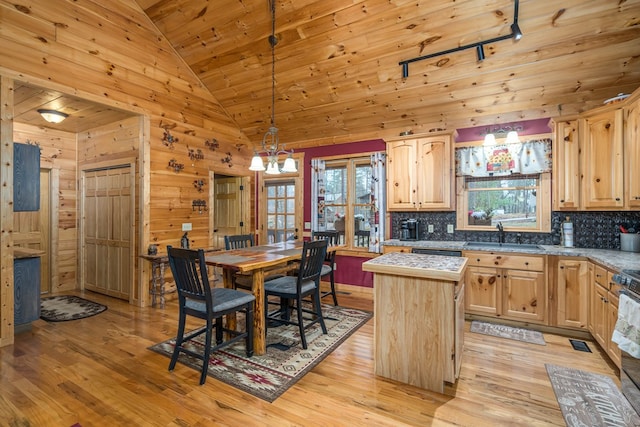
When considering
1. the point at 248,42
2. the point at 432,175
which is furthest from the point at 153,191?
the point at 432,175

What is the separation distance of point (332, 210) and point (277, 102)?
1.93 meters

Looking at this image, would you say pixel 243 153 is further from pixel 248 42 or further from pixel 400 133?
pixel 400 133

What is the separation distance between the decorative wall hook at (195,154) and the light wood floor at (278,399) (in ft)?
8.92

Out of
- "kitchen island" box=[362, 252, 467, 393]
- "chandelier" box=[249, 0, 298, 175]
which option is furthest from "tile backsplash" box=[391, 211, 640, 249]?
"chandelier" box=[249, 0, 298, 175]

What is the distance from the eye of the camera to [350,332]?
10.6ft

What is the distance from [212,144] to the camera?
502 cm

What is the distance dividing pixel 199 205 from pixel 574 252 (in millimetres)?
4884

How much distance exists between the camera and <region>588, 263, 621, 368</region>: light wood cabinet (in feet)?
7.83

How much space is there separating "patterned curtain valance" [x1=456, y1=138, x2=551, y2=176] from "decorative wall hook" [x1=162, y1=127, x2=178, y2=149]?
4.05 meters

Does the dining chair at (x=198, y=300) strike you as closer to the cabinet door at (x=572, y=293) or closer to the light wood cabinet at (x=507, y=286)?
the light wood cabinet at (x=507, y=286)

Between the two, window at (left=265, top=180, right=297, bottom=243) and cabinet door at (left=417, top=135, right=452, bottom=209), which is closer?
cabinet door at (left=417, top=135, right=452, bottom=209)

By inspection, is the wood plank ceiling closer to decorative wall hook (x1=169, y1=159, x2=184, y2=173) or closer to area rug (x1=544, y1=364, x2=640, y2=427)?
decorative wall hook (x1=169, y1=159, x2=184, y2=173)

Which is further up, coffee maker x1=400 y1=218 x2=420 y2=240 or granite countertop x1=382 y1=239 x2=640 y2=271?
coffee maker x1=400 y1=218 x2=420 y2=240

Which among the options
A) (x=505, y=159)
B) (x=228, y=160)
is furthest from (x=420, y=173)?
(x=228, y=160)
